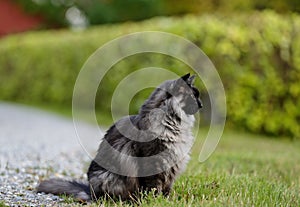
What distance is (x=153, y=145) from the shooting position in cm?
409

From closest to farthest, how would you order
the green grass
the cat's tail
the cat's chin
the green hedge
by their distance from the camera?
the green grass → the cat's chin → the cat's tail → the green hedge

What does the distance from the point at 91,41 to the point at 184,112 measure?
979 centimetres

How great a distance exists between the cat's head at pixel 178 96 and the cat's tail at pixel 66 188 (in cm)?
103

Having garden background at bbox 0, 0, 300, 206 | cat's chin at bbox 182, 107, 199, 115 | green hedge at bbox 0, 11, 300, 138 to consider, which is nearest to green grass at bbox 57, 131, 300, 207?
garden background at bbox 0, 0, 300, 206

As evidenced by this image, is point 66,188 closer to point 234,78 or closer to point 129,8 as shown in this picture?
point 234,78

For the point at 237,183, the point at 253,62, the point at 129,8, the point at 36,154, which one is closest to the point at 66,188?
the point at 237,183

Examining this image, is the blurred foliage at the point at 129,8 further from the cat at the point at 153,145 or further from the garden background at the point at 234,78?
the cat at the point at 153,145

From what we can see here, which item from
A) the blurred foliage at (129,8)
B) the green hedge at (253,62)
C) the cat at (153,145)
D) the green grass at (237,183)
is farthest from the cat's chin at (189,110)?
the blurred foliage at (129,8)

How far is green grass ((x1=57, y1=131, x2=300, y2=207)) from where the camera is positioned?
3879 mm

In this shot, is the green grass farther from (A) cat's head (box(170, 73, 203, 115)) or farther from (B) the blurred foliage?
(B) the blurred foliage

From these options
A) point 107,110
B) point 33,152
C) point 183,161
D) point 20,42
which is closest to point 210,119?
point 107,110

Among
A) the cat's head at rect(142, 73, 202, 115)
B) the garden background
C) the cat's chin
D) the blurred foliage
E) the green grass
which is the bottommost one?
the green grass

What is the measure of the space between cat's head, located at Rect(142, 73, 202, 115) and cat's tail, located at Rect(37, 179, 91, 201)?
103 centimetres

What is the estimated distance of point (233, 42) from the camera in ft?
34.3
